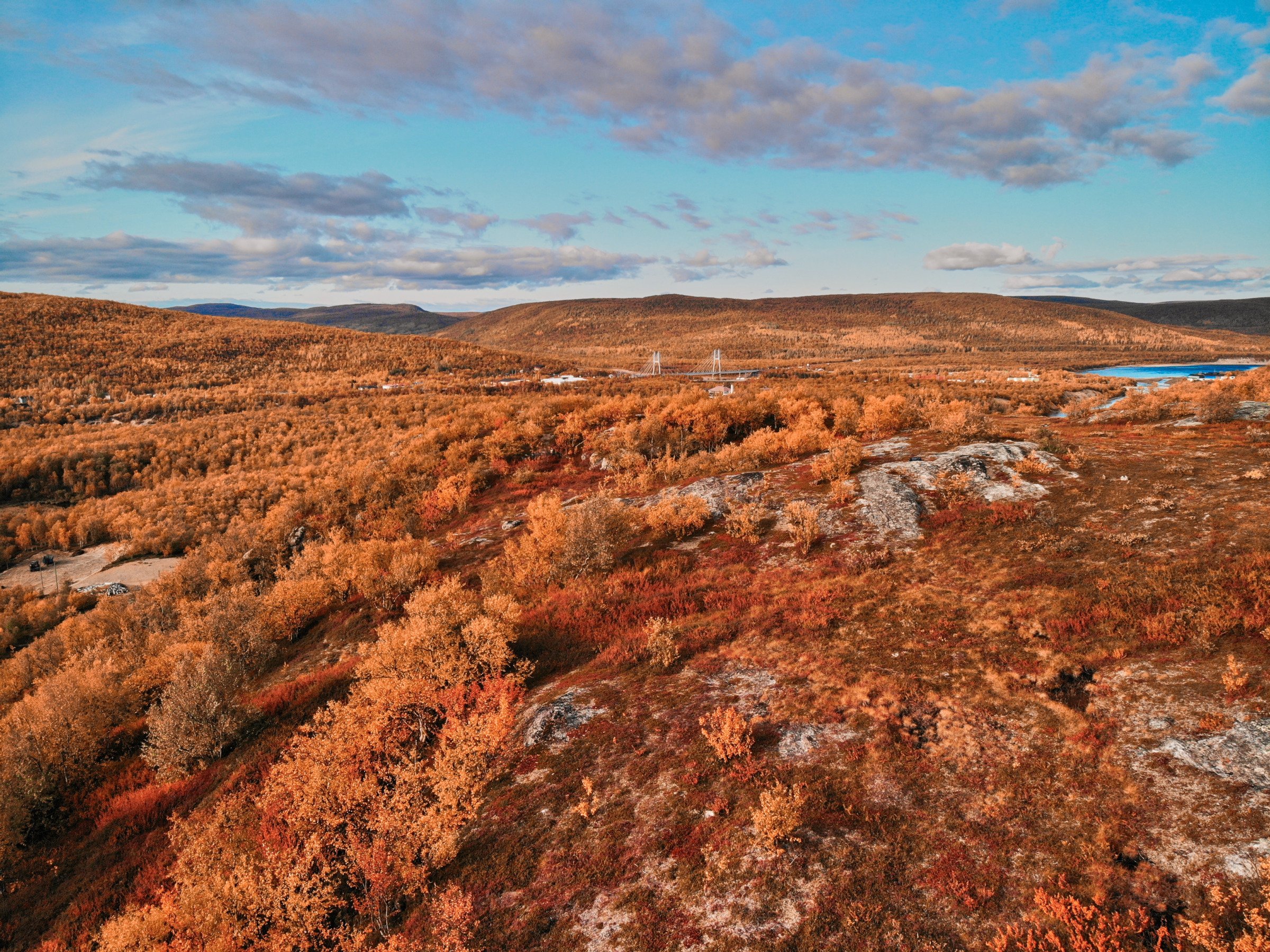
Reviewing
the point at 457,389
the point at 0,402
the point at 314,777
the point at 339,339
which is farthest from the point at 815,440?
the point at 339,339

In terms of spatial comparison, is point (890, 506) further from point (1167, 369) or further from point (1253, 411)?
point (1167, 369)

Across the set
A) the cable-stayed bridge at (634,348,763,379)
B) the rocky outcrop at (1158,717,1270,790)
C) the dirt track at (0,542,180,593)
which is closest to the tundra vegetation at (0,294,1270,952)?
the rocky outcrop at (1158,717,1270,790)

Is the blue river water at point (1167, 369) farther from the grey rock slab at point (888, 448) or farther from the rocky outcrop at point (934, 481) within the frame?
the rocky outcrop at point (934, 481)

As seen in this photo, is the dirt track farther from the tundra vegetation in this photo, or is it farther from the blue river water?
the blue river water

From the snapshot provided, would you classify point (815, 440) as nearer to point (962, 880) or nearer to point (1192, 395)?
point (1192, 395)

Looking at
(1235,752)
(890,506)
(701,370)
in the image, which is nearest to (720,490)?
(890,506)

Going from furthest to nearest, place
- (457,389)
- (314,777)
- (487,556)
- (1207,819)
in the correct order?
(457,389)
(487,556)
(314,777)
(1207,819)
